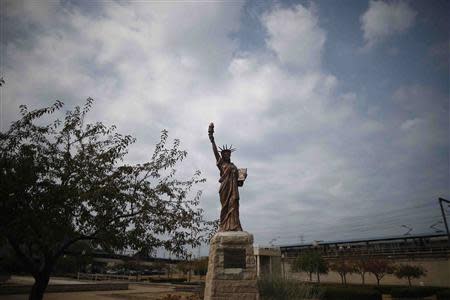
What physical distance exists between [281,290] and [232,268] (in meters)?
2.05

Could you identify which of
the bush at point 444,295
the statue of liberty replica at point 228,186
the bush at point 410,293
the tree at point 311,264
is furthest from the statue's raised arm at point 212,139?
the tree at point 311,264

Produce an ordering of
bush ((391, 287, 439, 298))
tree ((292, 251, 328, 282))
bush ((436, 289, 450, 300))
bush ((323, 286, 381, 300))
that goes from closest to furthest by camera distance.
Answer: bush ((323, 286, 381, 300)), bush ((436, 289, 450, 300)), bush ((391, 287, 439, 298)), tree ((292, 251, 328, 282))

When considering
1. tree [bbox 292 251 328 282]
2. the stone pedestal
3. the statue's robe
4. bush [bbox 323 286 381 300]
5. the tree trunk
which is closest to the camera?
the stone pedestal

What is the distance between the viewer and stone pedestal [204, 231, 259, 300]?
880 cm

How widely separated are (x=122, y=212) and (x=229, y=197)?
3.44 m

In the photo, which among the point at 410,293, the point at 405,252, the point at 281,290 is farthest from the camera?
the point at 405,252

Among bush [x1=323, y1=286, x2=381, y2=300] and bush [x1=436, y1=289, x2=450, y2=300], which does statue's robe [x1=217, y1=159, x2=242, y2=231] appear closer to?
Answer: bush [x1=323, y1=286, x2=381, y2=300]

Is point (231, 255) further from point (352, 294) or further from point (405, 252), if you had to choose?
point (405, 252)

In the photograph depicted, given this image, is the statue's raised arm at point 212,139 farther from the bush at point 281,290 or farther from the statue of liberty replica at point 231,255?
the bush at point 281,290

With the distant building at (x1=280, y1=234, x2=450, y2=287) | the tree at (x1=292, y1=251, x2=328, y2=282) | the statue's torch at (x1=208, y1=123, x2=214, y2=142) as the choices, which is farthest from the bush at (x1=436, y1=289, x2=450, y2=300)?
the statue's torch at (x1=208, y1=123, x2=214, y2=142)

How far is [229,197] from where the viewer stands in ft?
34.4

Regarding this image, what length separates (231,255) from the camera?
930cm

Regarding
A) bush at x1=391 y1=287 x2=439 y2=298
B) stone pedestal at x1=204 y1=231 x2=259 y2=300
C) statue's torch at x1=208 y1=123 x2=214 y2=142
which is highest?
statue's torch at x1=208 y1=123 x2=214 y2=142

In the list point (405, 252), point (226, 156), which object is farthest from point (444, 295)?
point (226, 156)
